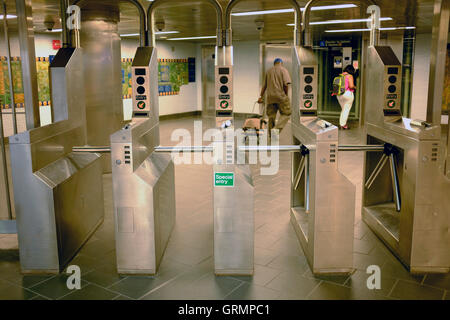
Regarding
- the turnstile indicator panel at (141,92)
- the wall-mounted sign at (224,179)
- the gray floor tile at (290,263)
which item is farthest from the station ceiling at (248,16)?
the gray floor tile at (290,263)

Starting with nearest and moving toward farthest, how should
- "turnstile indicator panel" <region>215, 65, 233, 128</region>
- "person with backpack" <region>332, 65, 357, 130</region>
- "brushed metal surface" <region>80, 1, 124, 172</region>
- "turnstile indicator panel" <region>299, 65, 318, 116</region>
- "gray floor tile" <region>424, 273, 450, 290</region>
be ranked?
"gray floor tile" <region>424, 273, 450, 290</region>, "turnstile indicator panel" <region>215, 65, 233, 128</region>, "turnstile indicator panel" <region>299, 65, 318, 116</region>, "brushed metal surface" <region>80, 1, 124, 172</region>, "person with backpack" <region>332, 65, 357, 130</region>

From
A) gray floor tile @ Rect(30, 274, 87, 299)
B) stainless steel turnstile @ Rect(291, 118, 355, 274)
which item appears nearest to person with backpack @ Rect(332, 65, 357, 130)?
stainless steel turnstile @ Rect(291, 118, 355, 274)

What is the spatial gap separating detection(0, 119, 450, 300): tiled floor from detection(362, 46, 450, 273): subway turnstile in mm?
132

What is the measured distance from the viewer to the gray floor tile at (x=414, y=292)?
257 cm

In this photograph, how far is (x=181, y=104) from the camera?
12422 mm

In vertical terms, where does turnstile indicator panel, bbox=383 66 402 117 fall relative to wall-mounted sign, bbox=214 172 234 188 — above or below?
above

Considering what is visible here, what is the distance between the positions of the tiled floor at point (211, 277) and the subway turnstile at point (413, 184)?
0.43ft

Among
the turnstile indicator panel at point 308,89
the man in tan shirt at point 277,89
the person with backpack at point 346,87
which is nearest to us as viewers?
the turnstile indicator panel at point 308,89

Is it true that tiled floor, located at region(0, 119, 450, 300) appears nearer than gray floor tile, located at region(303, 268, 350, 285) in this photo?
Yes

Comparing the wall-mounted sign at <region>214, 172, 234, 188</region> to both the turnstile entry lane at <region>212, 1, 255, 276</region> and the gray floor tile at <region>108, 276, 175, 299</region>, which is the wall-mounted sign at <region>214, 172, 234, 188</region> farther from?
the gray floor tile at <region>108, 276, 175, 299</region>

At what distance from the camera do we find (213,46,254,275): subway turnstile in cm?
276

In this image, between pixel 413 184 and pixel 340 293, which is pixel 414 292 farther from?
pixel 413 184

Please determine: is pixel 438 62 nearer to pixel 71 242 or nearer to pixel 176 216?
pixel 176 216

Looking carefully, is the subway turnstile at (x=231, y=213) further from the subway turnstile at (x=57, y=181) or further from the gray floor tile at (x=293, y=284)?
the subway turnstile at (x=57, y=181)
